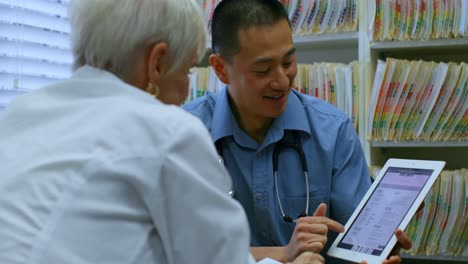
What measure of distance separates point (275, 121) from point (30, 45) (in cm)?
105

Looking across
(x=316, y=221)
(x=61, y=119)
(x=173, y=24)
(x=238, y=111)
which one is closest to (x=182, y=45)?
(x=173, y=24)

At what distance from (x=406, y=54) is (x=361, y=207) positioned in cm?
128

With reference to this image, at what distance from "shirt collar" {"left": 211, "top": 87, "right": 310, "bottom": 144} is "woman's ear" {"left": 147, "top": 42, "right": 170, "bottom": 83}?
2.62 ft

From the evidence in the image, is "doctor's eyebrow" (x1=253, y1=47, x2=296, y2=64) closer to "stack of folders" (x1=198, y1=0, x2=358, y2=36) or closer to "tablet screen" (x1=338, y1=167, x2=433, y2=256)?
"tablet screen" (x1=338, y1=167, x2=433, y2=256)

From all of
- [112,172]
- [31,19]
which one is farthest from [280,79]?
[31,19]

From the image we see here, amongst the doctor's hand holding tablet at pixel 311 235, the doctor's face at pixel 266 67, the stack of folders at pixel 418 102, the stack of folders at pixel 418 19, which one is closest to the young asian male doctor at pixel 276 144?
the doctor's face at pixel 266 67

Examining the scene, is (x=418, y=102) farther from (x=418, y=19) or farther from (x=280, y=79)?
(x=280, y=79)

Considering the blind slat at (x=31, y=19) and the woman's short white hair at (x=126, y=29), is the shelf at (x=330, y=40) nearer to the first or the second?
the blind slat at (x=31, y=19)

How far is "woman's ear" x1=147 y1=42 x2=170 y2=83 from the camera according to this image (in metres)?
1.00

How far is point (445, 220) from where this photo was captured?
7.66 feet

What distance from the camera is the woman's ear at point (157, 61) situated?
100 cm

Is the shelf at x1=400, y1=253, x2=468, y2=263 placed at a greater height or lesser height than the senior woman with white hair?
lesser

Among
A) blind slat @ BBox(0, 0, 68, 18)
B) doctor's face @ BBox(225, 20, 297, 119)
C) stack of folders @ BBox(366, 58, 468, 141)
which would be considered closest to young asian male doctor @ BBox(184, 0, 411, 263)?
doctor's face @ BBox(225, 20, 297, 119)

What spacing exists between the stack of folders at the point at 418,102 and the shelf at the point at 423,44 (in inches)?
2.6
